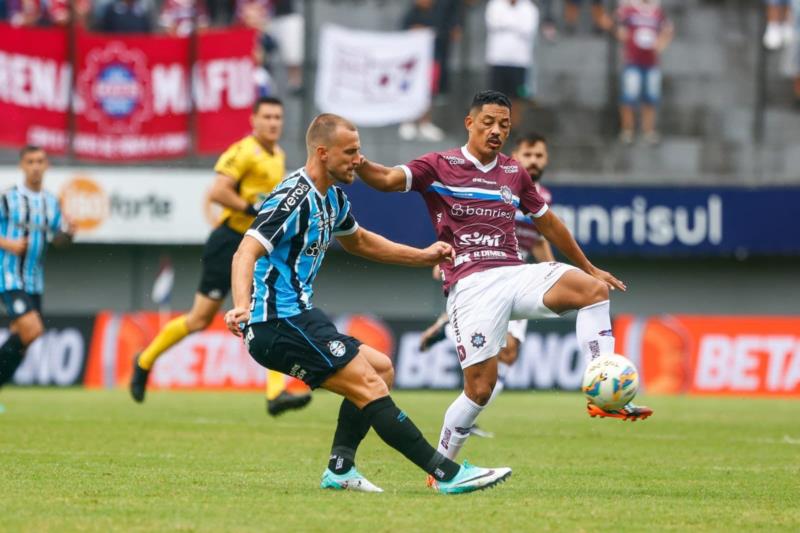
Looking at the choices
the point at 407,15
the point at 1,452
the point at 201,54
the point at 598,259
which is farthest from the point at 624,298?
the point at 1,452

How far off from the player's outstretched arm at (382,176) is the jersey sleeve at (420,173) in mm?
46

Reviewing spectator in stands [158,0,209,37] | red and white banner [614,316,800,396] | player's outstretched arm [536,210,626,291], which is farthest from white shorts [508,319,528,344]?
spectator in stands [158,0,209,37]

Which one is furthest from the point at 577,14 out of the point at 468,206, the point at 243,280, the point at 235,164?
the point at 243,280

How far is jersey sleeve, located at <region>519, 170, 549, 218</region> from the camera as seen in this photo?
9.22 m

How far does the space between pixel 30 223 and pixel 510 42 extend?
8975 mm

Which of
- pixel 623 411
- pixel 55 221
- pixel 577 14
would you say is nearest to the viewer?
pixel 623 411

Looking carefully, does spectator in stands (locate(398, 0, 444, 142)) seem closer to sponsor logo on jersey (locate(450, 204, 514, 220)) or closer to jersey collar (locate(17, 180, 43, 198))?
jersey collar (locate(17, 180, 43, 198))

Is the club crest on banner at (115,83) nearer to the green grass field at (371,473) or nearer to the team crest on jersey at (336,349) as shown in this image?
the green grass field at (371,473)

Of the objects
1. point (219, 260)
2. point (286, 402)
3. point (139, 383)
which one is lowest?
point (139, 383)

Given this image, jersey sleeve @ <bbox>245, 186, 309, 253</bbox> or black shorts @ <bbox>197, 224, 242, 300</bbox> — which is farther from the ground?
jersey sleeve @ <bbox>245, 186, 309, 253</bbox>

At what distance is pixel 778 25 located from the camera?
79.1 ft

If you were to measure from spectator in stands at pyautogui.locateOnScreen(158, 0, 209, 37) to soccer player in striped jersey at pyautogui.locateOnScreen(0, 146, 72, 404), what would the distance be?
7240mm

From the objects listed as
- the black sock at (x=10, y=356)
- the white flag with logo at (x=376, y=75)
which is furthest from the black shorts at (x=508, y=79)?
the black sock at (x=10, y=356)

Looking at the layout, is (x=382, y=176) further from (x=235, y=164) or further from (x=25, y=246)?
(x=25, y=246)
